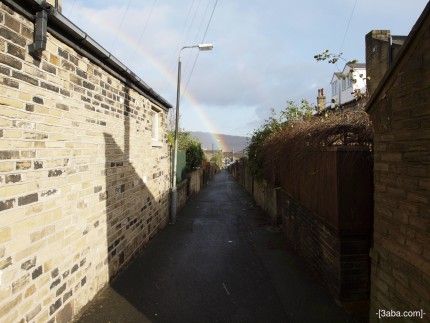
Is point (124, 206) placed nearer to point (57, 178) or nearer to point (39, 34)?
point (57, 178)

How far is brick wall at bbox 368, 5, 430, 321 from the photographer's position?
8.55 ft

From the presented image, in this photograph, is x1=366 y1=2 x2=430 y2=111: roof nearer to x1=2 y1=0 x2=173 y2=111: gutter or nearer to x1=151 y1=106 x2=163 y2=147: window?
x1=2 y1=0 x2=173 y2=111: gutter

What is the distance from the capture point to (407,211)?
284cm

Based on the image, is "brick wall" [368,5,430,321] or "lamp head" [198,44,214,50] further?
"lamp head" [198,44,214,50]

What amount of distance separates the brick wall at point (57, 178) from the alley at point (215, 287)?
504 mm

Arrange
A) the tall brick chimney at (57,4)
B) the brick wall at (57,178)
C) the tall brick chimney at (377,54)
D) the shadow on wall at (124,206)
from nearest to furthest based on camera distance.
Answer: the brick wall at (57,178)
the tall brick chimney at (57,4)
the shadow on wall at (124,206)
the tall brick chimney at (377,54)

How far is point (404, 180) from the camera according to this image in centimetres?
290

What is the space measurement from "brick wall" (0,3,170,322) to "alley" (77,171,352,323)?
504 mm

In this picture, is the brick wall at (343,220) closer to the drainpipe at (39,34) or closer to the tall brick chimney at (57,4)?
the drainpipe at (39,34)

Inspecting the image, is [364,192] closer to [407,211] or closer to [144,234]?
[407,211]

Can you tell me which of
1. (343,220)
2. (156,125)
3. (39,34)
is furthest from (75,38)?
(156,125)

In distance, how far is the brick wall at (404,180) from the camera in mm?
2605

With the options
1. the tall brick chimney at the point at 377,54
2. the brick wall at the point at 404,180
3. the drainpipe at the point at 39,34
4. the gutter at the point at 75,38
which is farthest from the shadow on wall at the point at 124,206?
the tall brick chimney at the point at 377,54

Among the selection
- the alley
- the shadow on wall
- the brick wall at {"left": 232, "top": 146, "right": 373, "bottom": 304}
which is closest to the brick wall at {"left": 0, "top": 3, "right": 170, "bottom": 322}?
the shadow on wall
